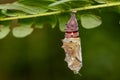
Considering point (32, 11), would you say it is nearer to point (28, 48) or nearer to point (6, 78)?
point (28, 48)

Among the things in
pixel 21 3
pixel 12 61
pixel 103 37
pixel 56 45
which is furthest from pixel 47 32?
pixel 21 3

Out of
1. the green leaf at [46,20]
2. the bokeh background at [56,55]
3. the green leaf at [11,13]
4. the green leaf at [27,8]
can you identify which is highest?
the green leaf at [27,8]

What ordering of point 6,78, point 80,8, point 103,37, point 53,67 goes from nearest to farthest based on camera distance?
point 80,8, point 103,37, point 53,67, point 6,78

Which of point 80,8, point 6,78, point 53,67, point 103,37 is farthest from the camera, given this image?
point 6,78

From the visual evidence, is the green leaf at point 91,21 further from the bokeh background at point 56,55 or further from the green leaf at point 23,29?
the bokeh background at point 56,55

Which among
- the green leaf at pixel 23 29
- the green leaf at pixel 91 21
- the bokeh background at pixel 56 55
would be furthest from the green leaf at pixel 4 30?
the bokeh background at pixel 56 55

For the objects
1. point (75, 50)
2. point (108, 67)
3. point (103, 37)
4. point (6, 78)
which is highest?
point (75, 50)

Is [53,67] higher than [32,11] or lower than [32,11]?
lower
